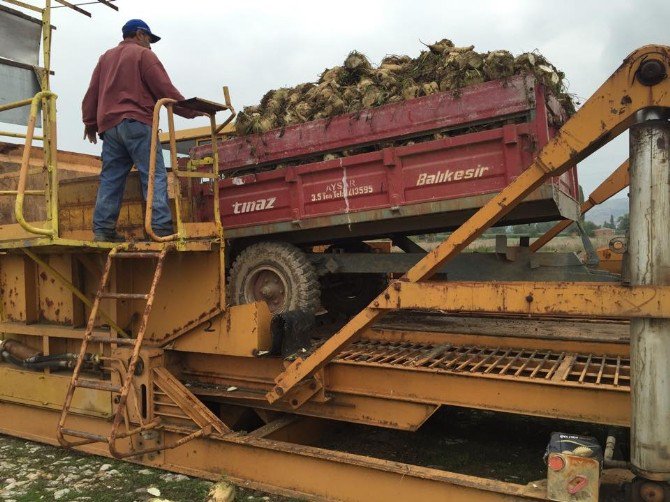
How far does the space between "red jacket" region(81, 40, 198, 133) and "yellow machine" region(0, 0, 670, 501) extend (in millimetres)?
→ 366

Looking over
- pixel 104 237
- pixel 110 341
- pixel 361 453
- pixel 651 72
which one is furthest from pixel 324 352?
pixel 651 72

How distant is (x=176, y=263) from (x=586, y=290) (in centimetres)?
312

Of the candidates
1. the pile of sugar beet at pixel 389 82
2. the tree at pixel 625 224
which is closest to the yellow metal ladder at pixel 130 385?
the pile of sugar beet at pixel 389 82

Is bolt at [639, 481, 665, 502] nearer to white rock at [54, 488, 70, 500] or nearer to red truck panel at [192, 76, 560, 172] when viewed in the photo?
red truck panel at [192, 76, 560, 172]

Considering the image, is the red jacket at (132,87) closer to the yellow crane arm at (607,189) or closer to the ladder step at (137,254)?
the ladder step at (137,254)

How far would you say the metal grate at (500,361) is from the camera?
11.8ft

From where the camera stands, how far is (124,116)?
14.3 feet

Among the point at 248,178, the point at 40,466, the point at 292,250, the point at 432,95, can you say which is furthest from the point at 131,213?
the point at 432,95

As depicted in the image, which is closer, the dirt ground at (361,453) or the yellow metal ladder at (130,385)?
the yellow metal ladder at (130,385)

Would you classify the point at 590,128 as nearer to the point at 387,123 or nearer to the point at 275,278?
the point at 387,123

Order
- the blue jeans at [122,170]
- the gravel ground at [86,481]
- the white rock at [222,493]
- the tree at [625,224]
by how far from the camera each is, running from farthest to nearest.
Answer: the blue jeans at [122,170] → the gravel ground at [86,481] → the white rock at [222,493] → the tree at [625,224]

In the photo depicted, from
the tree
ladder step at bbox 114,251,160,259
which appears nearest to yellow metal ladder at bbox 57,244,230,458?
ladder step at bbox 114,251,160,259

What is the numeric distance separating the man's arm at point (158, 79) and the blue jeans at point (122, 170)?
0.30 meters

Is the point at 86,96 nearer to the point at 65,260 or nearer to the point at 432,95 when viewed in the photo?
the point at 65,260
